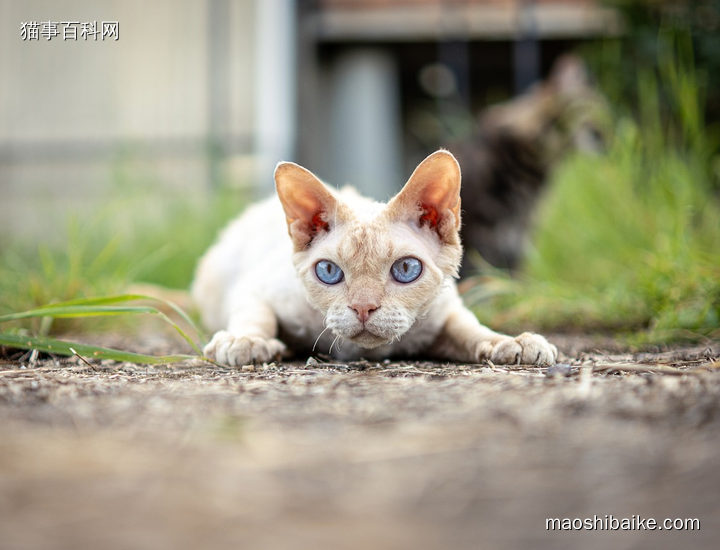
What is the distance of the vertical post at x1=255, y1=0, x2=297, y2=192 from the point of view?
7516 mm

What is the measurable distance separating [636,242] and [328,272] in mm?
2168

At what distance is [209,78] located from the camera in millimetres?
7566

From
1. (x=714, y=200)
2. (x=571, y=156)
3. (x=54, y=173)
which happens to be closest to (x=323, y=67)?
(x=54, y=173)

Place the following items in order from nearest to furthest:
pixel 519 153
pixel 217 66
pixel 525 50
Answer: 1. pixel 519 153
2. pixel 217 66
3. pixel 525 50

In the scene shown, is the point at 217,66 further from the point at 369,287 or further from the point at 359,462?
the point at 359,462

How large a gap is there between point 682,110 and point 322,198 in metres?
2.07

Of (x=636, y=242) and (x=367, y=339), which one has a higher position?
(x=636, y=242)

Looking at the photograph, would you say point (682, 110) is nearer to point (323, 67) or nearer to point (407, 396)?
point (407, 396)

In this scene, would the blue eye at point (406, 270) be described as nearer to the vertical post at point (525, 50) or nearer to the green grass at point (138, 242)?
the green grass at point (138, 242)

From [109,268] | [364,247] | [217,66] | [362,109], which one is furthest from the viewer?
[362,109]

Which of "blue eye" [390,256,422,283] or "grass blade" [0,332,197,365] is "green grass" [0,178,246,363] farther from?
"blue eye" [390,256,422,283]

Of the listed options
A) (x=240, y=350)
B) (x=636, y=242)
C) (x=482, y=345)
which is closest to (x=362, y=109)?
(x=636, y=242)

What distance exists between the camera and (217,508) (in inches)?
36.4

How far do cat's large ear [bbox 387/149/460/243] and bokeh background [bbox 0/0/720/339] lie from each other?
37.8 inches
